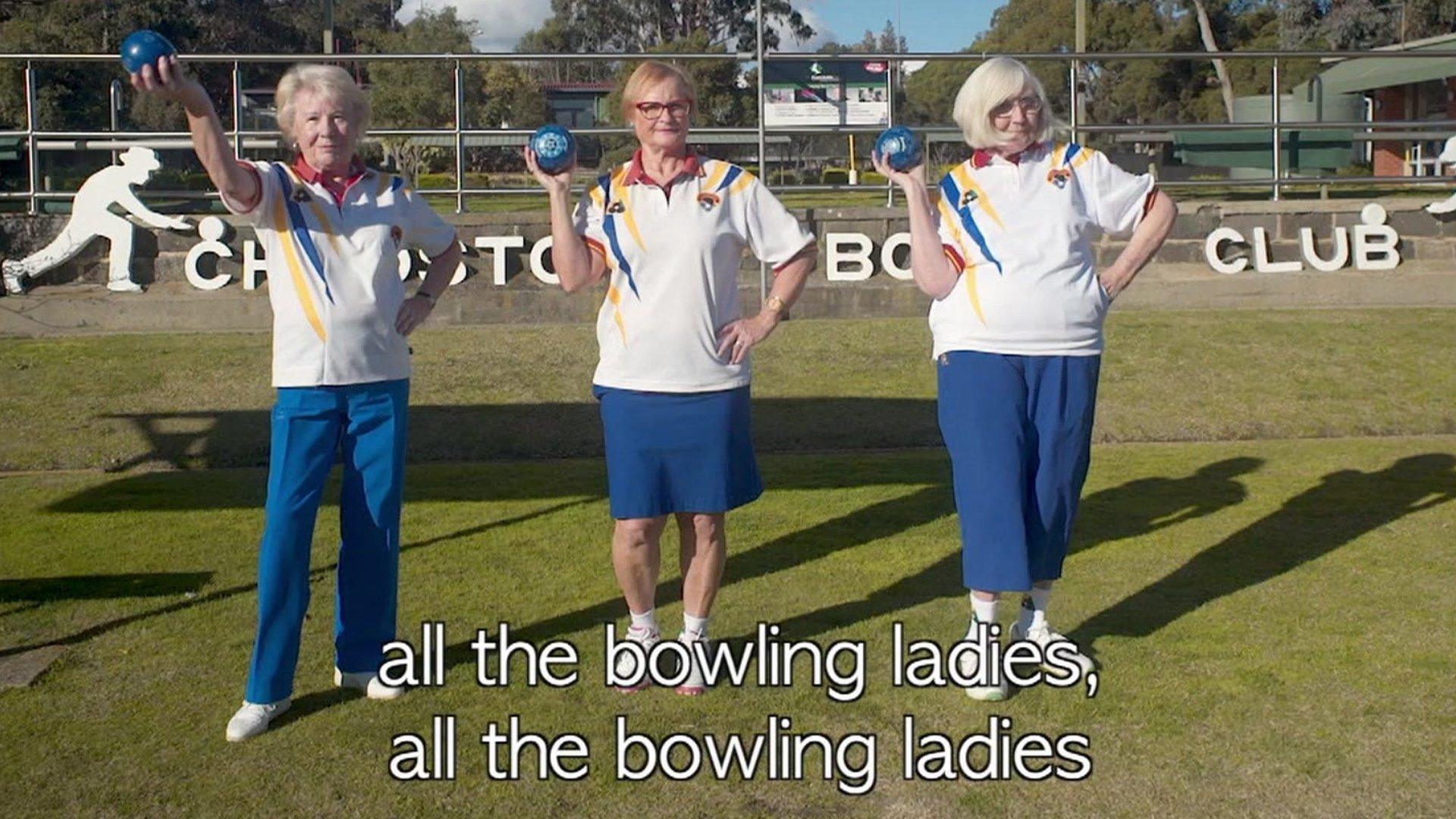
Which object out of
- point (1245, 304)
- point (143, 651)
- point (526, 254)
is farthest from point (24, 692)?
point (1245, 304)

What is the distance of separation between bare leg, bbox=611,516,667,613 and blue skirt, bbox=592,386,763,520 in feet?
0.18

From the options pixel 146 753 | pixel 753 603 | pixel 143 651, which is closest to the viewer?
pixel 146 753

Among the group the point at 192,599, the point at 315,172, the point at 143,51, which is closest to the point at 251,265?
the point at 192,599

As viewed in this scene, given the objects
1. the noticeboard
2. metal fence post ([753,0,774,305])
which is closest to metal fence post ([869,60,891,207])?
the noticeboard

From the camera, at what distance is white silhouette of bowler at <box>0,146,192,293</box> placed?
12.5 meters

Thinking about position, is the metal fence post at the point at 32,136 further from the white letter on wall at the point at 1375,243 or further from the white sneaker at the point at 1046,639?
the white letter on wall at the point at 1375,243

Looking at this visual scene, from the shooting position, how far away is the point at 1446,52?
1372 cm

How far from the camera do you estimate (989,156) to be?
4926 mm

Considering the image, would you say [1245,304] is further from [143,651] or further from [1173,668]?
[143,651]

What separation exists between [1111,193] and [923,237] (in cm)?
59

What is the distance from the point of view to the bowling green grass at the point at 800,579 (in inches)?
169

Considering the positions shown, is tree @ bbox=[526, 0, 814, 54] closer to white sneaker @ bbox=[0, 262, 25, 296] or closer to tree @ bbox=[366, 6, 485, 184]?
tree @ bbox=[366, 6, 485, 184]

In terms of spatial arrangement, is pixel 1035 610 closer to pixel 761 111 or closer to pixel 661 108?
pixel 661 108

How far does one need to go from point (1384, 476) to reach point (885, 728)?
181 inches
